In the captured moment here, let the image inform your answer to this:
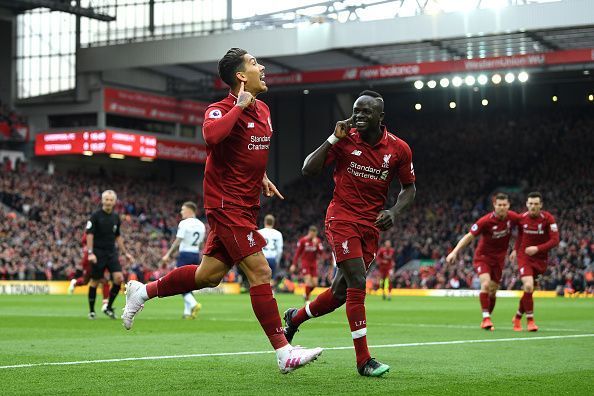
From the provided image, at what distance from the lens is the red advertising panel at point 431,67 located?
45.7m

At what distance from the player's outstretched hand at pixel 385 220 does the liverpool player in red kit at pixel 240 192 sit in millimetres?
1268

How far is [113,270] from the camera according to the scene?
63.9ft

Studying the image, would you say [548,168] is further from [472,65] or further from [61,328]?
[61,328]

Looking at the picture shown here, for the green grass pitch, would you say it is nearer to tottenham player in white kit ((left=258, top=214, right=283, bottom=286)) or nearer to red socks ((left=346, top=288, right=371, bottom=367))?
red socks ((left=346, top=288, right=371, bottom=367))

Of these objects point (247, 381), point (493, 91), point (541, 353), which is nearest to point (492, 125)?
point (493, 91)

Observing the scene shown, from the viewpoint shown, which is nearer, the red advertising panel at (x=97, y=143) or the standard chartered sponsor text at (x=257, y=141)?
the standard chartered sponsor text at (x=257, y=141)

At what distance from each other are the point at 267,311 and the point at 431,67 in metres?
41.7

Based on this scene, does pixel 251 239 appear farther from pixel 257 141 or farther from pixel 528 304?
pixel 528 304

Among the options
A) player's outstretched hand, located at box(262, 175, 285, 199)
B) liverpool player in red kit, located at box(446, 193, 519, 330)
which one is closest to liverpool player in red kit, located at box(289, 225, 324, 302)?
liverpool player in red kit, located at box(446, 193, 519, 330)

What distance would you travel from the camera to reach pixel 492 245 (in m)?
17.2

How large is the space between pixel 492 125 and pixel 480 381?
5273 cm

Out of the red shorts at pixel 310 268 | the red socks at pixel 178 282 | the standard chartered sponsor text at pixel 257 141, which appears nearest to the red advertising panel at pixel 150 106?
the red shorts at pixel 310 268

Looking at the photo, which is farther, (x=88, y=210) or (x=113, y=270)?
(x=88, y=210)

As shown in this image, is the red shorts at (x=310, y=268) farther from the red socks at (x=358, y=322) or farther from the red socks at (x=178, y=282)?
the red socks at (x=178, y=282)
